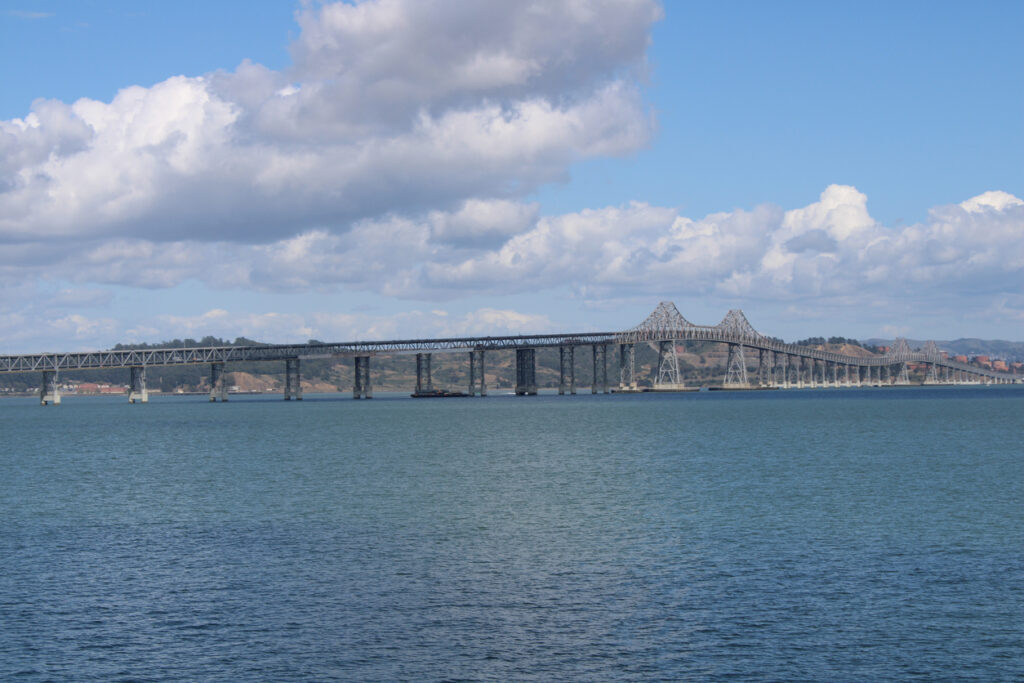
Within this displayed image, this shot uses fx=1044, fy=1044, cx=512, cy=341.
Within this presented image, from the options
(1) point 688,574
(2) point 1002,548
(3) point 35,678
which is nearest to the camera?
(3) point 35,678

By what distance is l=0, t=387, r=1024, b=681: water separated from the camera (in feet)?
80.9

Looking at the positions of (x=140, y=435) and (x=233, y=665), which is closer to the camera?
(x=233, y=665)

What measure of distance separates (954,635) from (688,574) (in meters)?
8.99

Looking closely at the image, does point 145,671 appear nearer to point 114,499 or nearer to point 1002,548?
point 1002,548

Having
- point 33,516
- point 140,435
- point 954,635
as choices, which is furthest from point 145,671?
point 140,435

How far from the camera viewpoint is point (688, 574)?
109ft

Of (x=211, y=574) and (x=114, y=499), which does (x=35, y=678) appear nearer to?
(x=211, y=574)

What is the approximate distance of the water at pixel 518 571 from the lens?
24672 millimetres

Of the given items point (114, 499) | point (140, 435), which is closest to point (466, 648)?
point (114, 499)

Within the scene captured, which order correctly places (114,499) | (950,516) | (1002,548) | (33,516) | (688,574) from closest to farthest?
(688,574) < (1002,548) < (950,516) < (33,516) < (114,499)

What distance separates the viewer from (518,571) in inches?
1334

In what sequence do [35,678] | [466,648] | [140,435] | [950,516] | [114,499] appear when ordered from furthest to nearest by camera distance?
[140,435] < [114,499] < [950,516] < [466,648] < [35,678]

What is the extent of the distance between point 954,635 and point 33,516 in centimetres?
3963

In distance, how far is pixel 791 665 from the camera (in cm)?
2392
